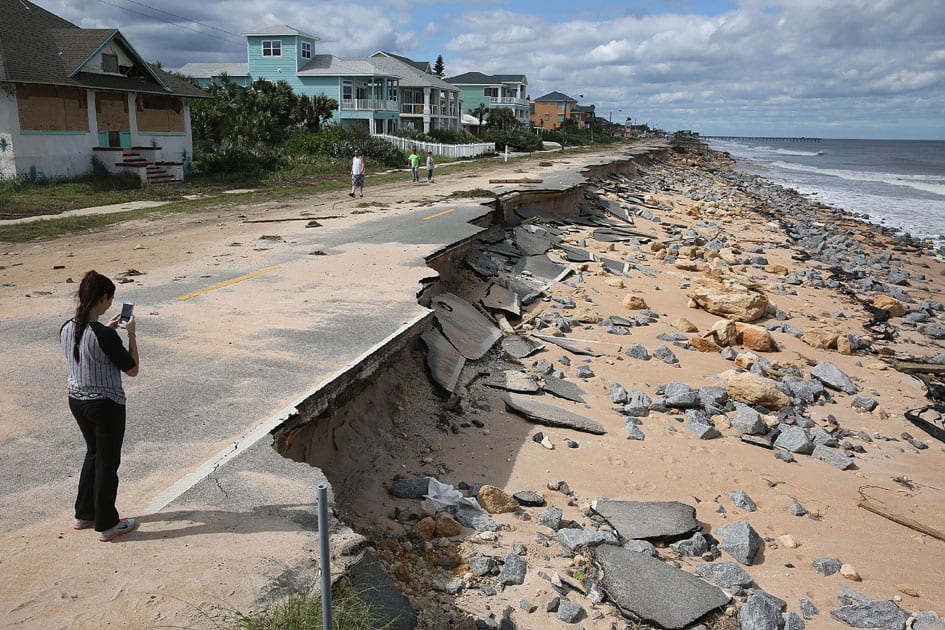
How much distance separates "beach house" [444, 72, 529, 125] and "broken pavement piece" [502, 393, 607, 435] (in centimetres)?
8260

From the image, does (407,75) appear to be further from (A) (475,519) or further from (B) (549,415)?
(A) (475,519)

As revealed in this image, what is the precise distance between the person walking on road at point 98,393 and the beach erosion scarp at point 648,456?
1745 mm

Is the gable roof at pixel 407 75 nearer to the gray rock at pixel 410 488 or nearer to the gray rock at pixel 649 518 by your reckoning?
the gray rock at pixel 410 488

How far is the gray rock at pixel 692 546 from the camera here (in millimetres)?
5762

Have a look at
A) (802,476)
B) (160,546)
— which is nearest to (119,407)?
(160,546)

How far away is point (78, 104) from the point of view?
24.7 meters

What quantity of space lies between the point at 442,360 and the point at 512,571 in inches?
151

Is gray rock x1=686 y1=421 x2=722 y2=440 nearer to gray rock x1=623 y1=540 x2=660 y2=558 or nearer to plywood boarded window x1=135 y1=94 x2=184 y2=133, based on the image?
gray rock x1=623 y1=540 x2=660 y2=558

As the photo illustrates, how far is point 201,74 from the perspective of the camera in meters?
56.9

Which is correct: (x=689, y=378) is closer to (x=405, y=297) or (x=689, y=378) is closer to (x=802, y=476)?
(x=802, y=476)

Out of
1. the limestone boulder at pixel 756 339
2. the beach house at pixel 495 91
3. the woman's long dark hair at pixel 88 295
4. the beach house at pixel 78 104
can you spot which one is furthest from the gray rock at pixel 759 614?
the beach house at pixel 495 91

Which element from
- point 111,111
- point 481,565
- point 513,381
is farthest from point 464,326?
point 111,111

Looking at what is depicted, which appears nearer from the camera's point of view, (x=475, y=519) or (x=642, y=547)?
(x=642, y=547)

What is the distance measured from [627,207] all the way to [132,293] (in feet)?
73.7
